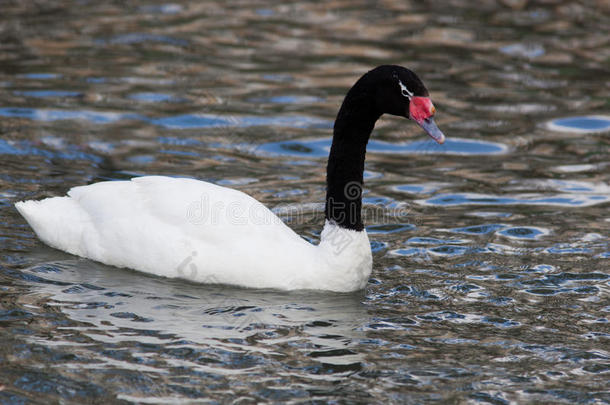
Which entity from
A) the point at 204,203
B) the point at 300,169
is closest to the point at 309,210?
the point at 300,169

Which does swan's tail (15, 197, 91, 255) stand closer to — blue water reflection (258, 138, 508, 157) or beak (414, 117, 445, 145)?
beak (414, 117, 445, 145)

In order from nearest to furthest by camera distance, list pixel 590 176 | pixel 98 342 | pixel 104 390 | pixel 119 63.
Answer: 1. pixel 104 390
2. pixel 98 342
3. pixel 590 176
4. pixel 119 63

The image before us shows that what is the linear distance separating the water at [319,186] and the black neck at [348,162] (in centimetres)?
72

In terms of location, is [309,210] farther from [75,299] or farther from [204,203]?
[75,299]

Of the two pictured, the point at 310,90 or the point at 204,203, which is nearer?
the point at 204,203

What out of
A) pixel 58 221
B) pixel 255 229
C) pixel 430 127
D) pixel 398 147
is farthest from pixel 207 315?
pixel 398 147

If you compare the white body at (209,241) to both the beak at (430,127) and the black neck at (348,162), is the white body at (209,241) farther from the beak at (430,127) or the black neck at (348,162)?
the beak at (430,127)

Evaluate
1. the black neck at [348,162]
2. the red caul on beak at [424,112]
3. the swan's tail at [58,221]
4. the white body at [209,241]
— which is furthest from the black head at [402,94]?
the swan's tail at [58,221]

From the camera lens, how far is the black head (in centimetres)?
790

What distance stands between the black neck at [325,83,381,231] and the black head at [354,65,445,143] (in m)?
0.18

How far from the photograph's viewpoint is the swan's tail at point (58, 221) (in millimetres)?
A: 8977

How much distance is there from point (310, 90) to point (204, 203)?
714 centimetres

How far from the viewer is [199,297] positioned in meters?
8.19

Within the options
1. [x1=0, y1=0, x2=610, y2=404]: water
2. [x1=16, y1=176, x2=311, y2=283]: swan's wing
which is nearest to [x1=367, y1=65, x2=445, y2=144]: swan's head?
[x1=16, y1=176, x2=311, y2=283]: swan's wing
